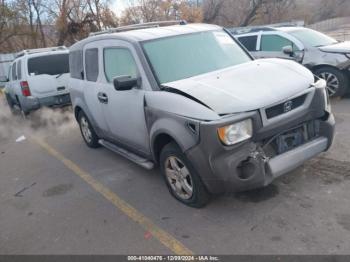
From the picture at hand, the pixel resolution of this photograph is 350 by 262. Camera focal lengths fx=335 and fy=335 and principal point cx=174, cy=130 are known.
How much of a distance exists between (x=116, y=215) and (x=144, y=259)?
0.92 meters

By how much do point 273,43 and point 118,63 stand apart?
5.27 m

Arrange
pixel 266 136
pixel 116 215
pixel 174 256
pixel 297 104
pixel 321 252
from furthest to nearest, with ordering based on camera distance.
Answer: pixel 116 215
pixel 297 104
pixel 266 136
pixel 174 256
pixel 321 252

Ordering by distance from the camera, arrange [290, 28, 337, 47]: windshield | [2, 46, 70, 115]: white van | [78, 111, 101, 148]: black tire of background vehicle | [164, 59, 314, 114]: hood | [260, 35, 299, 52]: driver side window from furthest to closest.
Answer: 1. [2, 46, 70, 115]: white van
2. [260, 35, 299, 52]: driver side window
3. [290, 28, 337, 47]: windshield
4. [78, 111, 101, 148]: black tire of background vehicle
5. [164, 59, 314, 114]: hood

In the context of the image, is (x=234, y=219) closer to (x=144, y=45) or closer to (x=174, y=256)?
(x=174, y=256)

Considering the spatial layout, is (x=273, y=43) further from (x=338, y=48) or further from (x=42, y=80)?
(x=42, y=80)

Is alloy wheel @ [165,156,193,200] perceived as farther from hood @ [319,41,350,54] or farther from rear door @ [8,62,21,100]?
rear door @ [8,62,21,100]

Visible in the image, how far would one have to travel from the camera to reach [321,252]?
2.83 meters

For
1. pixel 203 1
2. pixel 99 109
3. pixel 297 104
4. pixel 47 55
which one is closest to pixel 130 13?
pixel 203 1


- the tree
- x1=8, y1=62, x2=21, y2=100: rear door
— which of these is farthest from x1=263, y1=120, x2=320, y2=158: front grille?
the tree

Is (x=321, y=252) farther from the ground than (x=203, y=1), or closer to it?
closer to it

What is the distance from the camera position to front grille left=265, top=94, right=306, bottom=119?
10.8 ft

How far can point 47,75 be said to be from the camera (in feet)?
29.0

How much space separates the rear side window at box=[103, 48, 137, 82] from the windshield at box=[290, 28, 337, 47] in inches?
201

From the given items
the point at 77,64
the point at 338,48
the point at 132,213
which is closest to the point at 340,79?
the point at 338,48
